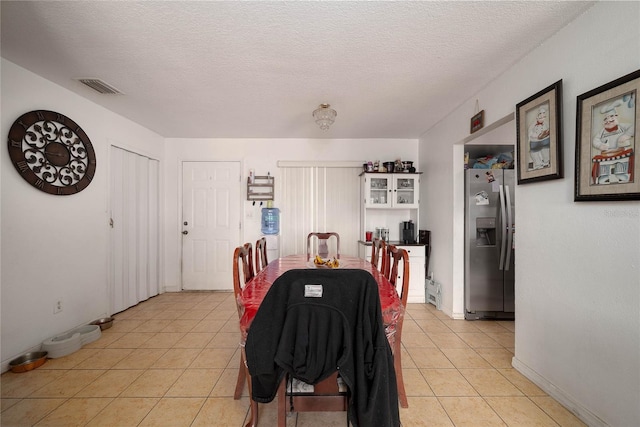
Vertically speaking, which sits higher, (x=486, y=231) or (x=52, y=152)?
(x=52, y=152)

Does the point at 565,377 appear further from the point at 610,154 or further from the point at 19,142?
the point at 19,142

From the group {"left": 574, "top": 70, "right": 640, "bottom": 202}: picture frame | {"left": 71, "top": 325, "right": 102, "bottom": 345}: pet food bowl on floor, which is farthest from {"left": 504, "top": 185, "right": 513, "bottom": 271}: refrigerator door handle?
{"left": 71, "top": 325, "right": 102, "bottom": 345}: pet food bowl on floor

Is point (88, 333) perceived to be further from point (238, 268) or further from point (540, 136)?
point (540, 136)

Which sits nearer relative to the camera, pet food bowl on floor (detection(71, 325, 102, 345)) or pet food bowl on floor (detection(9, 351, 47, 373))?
pet food bowl on floor (detection(9, 351, 47, 373))

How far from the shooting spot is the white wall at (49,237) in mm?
2123

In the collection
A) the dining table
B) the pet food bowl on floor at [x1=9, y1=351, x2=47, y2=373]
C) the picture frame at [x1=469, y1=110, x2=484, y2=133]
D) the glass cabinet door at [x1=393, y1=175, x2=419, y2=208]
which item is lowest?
the pet food bowl on floor at [x1=9, y1=351, x2=47, y2=373]

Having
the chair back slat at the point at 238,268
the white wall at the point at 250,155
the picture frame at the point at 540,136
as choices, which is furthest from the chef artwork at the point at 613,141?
the white wall at the point at 250,155

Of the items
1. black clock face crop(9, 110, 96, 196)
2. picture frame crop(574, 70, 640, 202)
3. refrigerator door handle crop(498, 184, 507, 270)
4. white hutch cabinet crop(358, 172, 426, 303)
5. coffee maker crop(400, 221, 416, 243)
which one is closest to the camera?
picture frame crop(574, 70, 640, 202)

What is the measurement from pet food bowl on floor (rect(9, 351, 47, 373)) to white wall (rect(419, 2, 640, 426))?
12.7 feet

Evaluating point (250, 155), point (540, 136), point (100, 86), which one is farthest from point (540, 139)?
point (100, 86)

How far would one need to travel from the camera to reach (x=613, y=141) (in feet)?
4.61

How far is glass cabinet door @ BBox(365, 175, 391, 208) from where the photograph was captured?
400 centimetres

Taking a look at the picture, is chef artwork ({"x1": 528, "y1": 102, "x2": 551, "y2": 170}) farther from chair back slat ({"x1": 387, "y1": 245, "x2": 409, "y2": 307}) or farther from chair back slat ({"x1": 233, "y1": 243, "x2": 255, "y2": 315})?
chair back slat ({"x1": 233, "y1": 243, "x2": 255, "y2": 315})

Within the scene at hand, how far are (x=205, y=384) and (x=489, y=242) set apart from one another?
3214 mm
